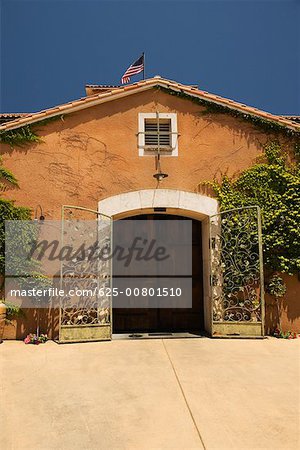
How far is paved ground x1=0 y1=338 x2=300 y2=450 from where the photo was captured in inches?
105

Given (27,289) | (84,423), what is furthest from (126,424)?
(27,289)

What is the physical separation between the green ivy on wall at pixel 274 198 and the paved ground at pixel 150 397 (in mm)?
1889

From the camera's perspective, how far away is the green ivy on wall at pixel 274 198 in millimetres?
6617

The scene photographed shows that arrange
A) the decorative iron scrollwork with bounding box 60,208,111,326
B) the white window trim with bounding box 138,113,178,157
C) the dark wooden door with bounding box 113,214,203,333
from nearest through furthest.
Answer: the decorative iron scrollwork with bounding box 60,208,111,326
the white window trim with bounding box 138,113,178,157
the dark wooden door with bounding box 113,214,203,333

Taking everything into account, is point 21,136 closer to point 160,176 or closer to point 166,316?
point 160,176

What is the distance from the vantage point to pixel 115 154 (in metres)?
6.95

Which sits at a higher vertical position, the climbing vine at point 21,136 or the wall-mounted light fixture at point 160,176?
the climbing vine at point 21,136

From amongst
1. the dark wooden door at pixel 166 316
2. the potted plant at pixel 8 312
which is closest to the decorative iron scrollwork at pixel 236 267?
the dark wooden door at pixel 166 316

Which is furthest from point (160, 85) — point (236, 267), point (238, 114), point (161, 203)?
point (236, 267)

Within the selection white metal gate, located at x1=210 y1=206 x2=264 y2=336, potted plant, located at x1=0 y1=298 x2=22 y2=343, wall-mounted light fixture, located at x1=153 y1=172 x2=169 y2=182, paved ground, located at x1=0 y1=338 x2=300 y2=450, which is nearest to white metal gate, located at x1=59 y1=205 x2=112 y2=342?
paved ground, located at x1=0 y1=338 x2=300 y2=450

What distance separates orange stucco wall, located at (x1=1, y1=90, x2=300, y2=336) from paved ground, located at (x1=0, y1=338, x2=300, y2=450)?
2727 millimetres

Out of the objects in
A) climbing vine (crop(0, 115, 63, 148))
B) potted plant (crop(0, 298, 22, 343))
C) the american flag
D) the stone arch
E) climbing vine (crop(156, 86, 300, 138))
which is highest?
the american flag

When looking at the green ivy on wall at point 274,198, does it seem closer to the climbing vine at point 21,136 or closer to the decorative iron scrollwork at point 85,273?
the decorative iron scrollwork at point 85,273

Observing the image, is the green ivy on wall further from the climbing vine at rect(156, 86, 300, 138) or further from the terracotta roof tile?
the terracotta roof tile
